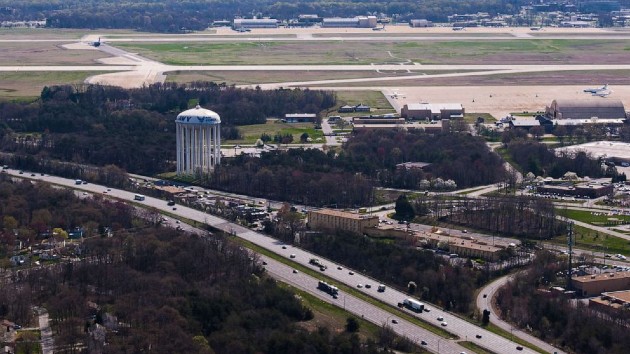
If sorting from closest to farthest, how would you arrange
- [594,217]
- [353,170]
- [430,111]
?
[594,217] < [353,170] < [430,111]

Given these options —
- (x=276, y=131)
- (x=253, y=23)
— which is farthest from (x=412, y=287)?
(x=253, y=23)

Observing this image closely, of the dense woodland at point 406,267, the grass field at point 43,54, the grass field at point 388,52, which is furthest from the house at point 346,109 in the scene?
the dense woodland at point 406,267

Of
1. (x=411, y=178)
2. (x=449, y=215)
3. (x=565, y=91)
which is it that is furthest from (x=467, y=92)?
(x=449, y=215)

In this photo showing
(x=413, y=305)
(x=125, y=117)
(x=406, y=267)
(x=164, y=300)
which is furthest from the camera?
(x=125, y=117)

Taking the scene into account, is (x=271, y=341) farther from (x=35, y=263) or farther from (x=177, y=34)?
(x=177, y=34)

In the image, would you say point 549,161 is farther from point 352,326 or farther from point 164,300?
point 164,300

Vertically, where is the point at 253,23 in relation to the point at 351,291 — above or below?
below

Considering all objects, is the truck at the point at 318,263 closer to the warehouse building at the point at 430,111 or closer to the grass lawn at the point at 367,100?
the warehouse building at the point at 430,111
